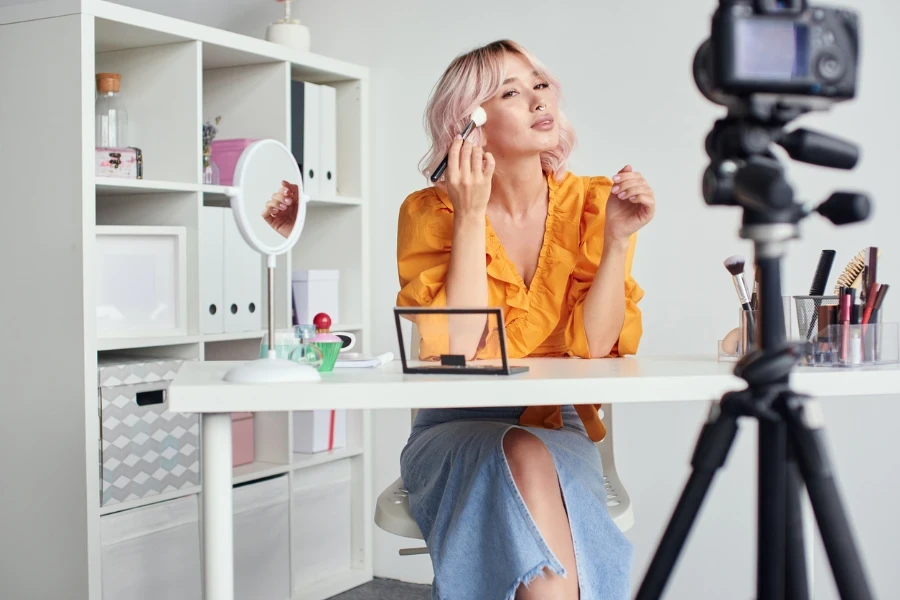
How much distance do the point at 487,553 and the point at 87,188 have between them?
116 centimetres

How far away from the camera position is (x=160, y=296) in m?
2.25

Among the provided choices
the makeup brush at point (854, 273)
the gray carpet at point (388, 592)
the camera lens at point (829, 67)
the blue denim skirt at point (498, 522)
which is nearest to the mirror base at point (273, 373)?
the blue denim skirt at point (498, 522)

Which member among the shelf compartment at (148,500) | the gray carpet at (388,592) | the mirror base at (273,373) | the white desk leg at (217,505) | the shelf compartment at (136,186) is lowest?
the gray carpet at (388,592)

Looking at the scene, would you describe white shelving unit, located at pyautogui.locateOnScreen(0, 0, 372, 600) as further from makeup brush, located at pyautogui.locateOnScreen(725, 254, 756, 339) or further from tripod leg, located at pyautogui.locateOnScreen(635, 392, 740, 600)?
tripod leg, located at pyautogui.locateOnScreen(635, 392, 740, 600)

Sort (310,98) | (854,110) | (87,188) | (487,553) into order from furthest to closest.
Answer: (310,98) → (854,110) → (87,188) → (487,553)

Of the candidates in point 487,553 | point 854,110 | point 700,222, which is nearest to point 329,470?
point 700,222

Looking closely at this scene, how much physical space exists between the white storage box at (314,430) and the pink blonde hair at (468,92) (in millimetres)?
1046

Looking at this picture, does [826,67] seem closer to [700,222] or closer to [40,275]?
[700,222]

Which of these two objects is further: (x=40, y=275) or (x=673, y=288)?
(x=673, y=288)

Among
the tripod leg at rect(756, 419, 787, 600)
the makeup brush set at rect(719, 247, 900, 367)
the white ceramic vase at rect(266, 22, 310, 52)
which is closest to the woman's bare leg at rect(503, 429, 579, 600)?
the makeup brush set at rect(719, 247, 900, 367)

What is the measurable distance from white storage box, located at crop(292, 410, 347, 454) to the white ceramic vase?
3.21ft

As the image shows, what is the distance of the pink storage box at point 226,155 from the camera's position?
2.48 meters

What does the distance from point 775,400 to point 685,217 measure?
160cm

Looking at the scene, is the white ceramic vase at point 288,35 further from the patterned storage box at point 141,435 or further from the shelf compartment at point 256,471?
the shelf compartment at point 256,471
